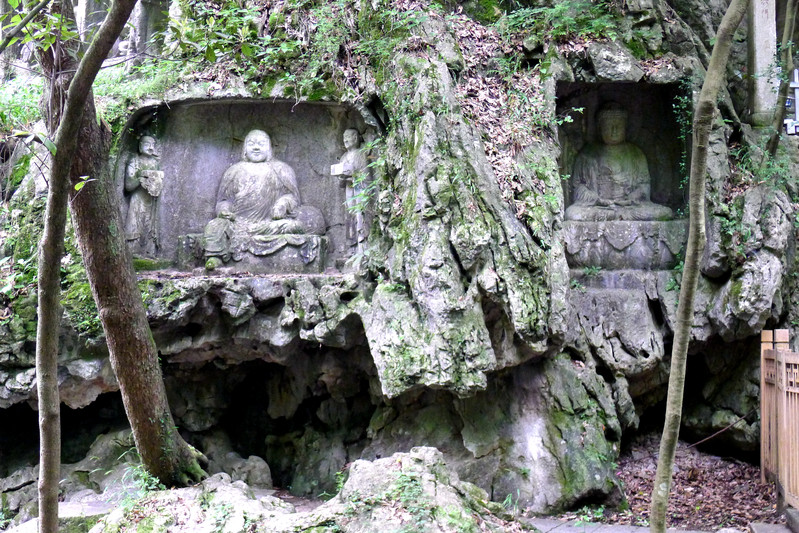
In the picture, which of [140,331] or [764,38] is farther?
[764,38]

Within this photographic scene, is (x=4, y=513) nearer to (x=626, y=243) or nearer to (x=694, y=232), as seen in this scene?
(x=626, y=243)

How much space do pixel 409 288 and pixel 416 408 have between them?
1.35 metres

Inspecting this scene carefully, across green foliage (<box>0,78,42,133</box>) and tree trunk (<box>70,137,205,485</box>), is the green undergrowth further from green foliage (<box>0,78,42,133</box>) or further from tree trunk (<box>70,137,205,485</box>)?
tree trunk (<box>70,137,205,485</box>)

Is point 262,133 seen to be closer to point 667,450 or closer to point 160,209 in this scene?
point 160,209

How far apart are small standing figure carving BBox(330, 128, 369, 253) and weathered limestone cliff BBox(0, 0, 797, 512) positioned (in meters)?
0.15

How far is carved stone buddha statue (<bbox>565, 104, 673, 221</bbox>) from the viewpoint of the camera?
939 centimetres

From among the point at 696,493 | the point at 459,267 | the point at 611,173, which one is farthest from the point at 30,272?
the point at 696,493

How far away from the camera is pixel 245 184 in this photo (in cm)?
936

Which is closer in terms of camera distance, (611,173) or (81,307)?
(81,307)

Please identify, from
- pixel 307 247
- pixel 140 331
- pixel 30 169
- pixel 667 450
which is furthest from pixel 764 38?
pixel 30 169

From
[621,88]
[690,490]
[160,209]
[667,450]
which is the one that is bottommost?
[690,490]

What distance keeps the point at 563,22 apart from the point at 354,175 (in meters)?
2.84

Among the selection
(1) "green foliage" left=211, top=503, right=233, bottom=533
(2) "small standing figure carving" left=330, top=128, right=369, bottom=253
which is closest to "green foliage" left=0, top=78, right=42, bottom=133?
(2) "small standing figure carving" left=330, top=128, right=369, bottom=253

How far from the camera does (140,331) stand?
5582 mm
